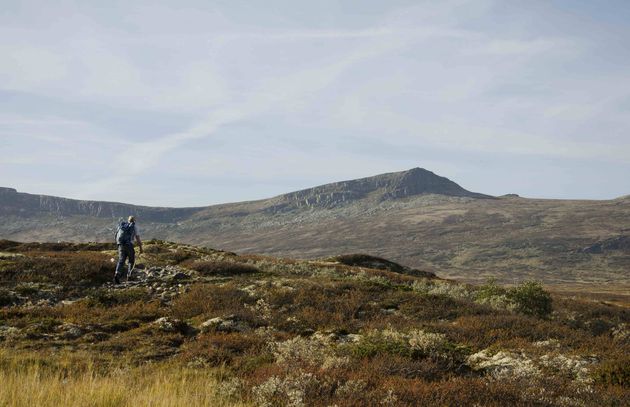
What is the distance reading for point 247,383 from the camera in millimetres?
8086

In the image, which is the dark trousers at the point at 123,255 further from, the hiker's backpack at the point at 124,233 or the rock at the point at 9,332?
the rock at the point at 9,332

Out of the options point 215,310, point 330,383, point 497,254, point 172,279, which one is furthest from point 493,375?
point 497,254

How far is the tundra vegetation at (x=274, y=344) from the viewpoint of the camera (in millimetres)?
7434

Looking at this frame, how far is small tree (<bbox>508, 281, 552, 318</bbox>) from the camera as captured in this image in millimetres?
22547

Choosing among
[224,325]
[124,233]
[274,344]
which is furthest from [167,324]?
[124,233]

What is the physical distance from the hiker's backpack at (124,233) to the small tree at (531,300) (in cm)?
1809

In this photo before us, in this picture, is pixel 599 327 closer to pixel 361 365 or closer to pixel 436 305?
pixel 436 305

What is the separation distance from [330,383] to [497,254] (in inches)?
6519

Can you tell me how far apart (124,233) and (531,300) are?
19324mm

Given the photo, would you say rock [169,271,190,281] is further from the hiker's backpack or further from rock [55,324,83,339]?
rock [55,324,83,339]

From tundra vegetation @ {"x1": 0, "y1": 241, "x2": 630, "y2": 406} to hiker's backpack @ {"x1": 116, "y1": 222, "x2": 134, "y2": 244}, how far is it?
1.91m

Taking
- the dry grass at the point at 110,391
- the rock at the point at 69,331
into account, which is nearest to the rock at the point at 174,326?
the rock at the point at 69,331

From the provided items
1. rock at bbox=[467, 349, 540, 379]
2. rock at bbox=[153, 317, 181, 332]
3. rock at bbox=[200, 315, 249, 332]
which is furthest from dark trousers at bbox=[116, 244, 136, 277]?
rock at bbox=[467, 349, 540, 379]

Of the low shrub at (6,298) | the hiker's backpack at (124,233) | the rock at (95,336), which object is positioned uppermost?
the hiker's backpack at (124,233)
